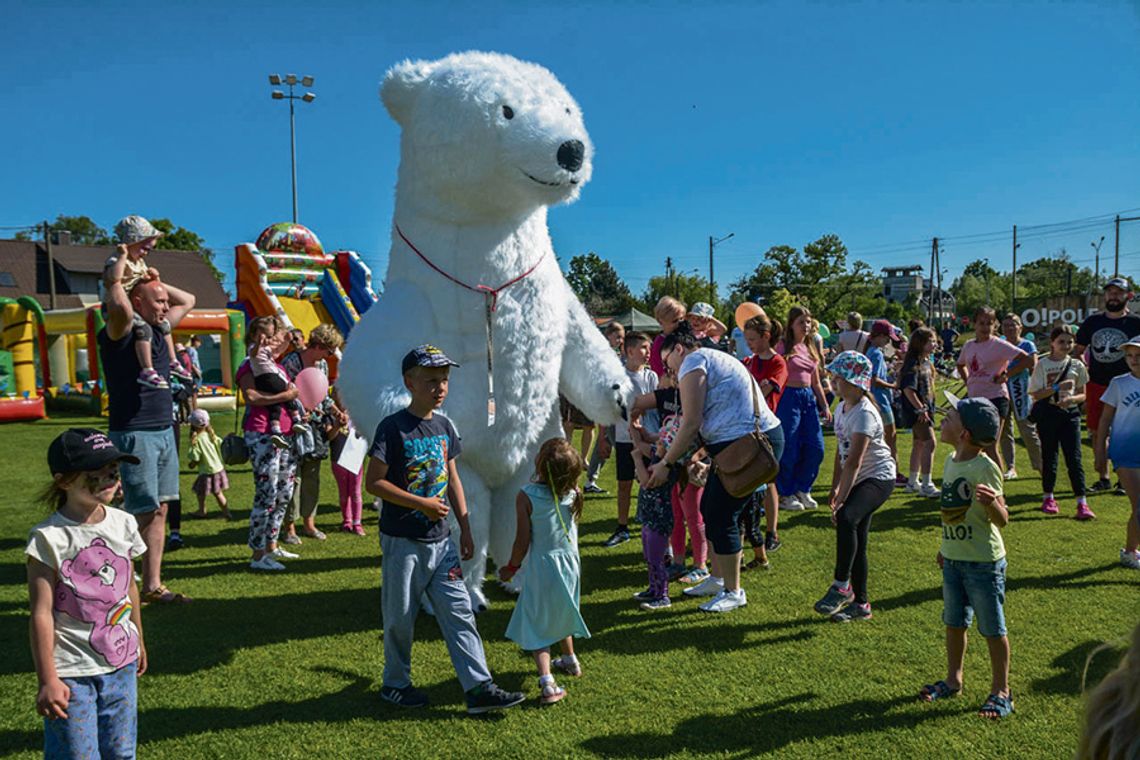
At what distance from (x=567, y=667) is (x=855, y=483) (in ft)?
6.17

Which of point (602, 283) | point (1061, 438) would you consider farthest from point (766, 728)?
point (602, 283)

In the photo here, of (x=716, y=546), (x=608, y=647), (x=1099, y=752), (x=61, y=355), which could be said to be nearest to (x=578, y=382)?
(x=716, y=546)

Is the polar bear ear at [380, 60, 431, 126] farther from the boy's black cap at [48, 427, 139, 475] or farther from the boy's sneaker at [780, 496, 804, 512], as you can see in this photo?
the boy's sneaker at [780, 496, 804, 512]

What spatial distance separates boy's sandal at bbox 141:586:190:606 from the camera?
4688mm

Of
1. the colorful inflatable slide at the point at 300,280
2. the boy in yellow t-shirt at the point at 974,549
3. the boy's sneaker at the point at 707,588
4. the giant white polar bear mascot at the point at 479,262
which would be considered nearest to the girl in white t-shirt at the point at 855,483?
the boy's sneaker at the point at 707,588

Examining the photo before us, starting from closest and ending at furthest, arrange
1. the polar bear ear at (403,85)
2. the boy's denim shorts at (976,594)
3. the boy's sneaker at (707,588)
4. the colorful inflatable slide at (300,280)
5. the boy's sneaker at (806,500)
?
the boy's denim shorts at (976,594), the polar bear ear at (403,85), the boy's sneaker at (707,588), the boy's sneaker at (806,500), the colorful inflatable slide at (300,280)

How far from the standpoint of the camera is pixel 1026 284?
95938mm

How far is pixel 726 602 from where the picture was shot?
4543 mm

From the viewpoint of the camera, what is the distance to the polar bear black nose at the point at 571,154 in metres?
4.27

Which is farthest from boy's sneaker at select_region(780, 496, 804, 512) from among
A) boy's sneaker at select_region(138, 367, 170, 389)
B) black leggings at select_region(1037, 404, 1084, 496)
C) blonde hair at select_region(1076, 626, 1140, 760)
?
blonde hair at select_region(1076, 626, 1140, 760)

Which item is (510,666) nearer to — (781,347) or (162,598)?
(162,598)

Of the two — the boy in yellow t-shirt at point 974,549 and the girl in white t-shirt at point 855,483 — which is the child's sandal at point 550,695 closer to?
the boy in yellow t-shirt at point 974,549

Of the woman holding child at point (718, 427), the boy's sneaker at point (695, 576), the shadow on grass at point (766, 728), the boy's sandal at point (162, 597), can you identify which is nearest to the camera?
the shadow on grass at point (766, 728)

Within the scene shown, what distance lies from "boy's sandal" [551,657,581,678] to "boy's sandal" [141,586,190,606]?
8.09ft
